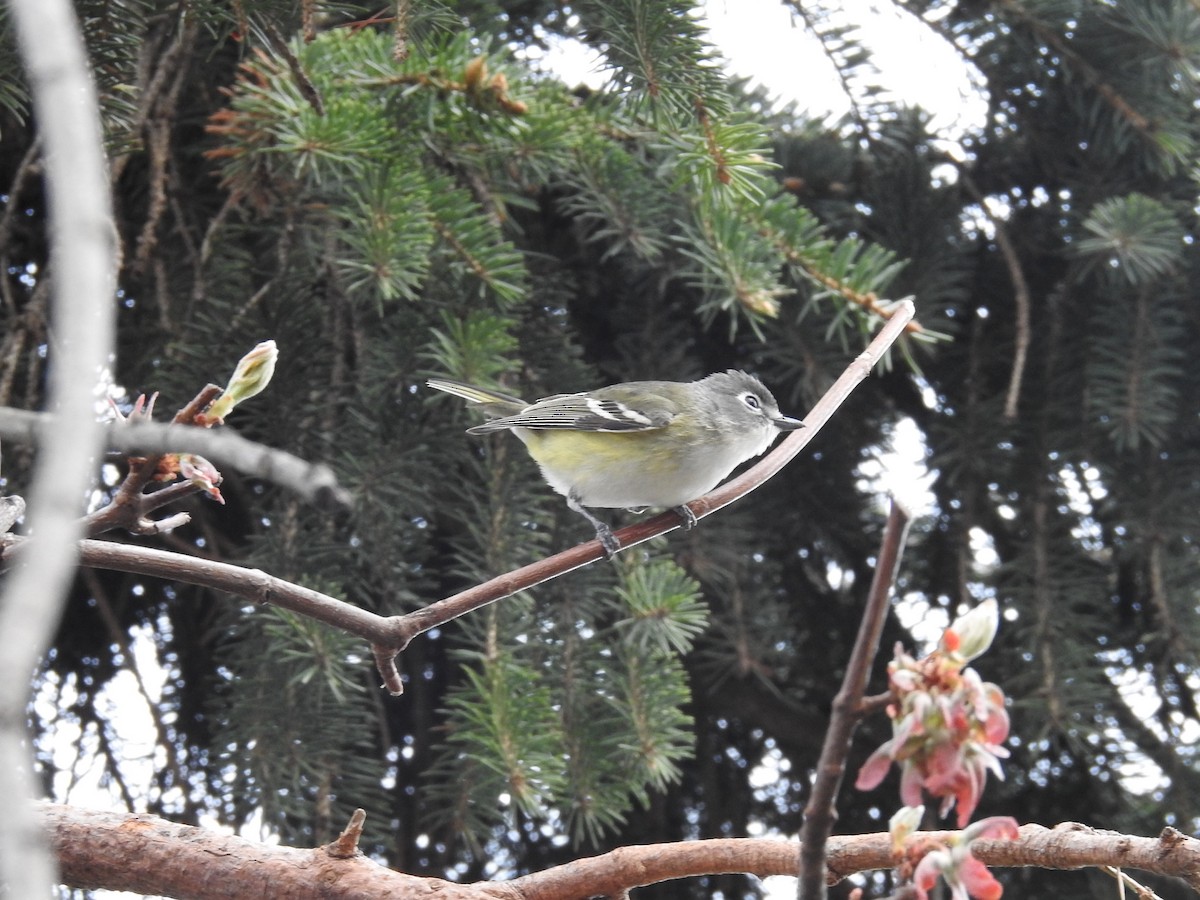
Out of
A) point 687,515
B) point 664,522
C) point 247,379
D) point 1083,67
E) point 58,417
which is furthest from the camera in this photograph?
point 1083,67

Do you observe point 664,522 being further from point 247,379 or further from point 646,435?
point 646,435

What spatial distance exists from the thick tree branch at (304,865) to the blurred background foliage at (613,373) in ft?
0.71

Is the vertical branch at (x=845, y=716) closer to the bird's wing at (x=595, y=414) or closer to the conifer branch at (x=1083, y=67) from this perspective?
the bird's wing at (x=595, y=414)

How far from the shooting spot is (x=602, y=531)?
1.17m

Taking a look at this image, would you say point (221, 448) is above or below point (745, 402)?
below

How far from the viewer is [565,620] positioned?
1.22 m

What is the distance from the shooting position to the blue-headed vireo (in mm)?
1387

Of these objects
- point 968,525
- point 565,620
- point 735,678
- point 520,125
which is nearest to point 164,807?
point 565,620

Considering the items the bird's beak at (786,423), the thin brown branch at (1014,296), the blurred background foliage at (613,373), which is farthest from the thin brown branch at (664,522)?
the bird's beak at (786,423)

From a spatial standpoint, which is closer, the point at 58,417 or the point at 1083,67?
the point at 58,417

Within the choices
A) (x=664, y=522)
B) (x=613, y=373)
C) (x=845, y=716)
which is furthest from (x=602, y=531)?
(x=845, y=716)

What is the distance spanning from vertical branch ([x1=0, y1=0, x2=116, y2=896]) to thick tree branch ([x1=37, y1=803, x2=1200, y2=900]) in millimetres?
602

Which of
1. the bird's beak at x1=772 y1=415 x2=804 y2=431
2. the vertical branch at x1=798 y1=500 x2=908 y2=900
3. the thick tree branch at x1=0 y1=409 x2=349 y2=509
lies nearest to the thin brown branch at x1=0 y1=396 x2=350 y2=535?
the thick tree branch at x1=0 y1=409 x2=349 y2=509

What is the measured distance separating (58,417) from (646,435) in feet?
4.57
